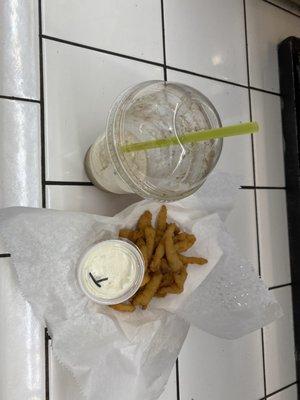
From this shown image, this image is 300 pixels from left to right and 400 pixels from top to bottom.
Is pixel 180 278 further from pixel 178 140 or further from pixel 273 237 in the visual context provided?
pixel 273 237

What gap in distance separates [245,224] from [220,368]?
25 centimetres

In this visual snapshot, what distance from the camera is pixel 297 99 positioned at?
0.79m

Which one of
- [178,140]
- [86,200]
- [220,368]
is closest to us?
[178,140]

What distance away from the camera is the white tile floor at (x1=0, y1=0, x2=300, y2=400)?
0.55m

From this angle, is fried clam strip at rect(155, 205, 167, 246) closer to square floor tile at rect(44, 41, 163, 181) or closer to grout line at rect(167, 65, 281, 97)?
square floor tile at rect(44, 41, 163, 181)

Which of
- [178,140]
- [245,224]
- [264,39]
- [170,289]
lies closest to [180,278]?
[170,289]

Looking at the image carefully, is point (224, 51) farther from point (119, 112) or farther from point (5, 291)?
point (5, 291)

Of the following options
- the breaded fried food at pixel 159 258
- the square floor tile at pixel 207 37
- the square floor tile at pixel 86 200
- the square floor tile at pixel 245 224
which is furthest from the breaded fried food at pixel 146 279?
the square floor tile at pixel 207 37

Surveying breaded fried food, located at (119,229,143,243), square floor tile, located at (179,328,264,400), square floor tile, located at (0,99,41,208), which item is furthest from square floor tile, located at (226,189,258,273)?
square floor tile, located at (0,99,41,208)

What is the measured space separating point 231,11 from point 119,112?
1.33ft

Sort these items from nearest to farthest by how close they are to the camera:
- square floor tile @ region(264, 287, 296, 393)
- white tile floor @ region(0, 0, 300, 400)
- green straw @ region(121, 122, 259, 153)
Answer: green straw @ region(121, 122, 259, 153) → white tile floor @ region(0, 0, 300, 400) → square floor tile @ region(264, 287, 296, 393)

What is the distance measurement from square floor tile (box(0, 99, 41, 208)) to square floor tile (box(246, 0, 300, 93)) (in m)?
0.44

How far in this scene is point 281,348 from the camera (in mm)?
785

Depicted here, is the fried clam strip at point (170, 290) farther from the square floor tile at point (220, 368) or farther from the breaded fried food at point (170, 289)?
the square floor tile at point (220, 368)
